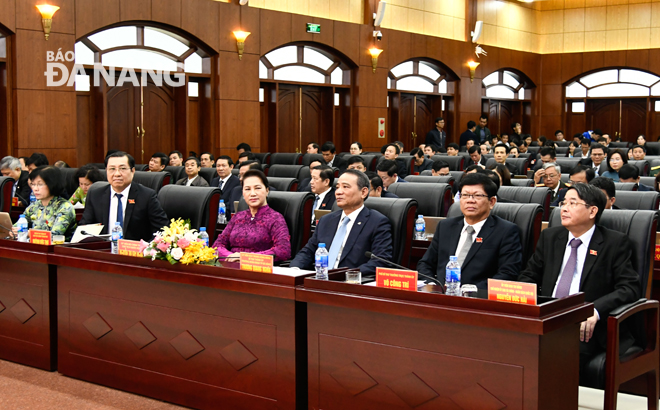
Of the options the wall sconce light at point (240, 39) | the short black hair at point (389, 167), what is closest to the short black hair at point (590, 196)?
the short black hair at point (389, 167)

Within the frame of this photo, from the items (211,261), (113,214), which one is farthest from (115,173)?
(211,261)

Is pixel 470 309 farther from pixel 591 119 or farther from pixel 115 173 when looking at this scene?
pixel 591 119

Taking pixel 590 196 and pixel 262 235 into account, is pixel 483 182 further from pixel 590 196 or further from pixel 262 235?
pixel 262 235

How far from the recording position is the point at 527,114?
18812 millimetres

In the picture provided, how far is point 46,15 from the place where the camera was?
30.5 ft

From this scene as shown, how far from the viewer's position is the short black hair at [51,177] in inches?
178

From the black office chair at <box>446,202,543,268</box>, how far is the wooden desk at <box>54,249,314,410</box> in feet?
4.36

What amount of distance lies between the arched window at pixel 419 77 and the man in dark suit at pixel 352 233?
A: 11.1 meters

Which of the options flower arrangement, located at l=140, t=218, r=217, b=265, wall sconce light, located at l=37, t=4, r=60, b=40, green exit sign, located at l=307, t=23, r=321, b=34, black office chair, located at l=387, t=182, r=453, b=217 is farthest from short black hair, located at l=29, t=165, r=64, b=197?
green exit sign, located at l=307, t=23, r=321, b=34

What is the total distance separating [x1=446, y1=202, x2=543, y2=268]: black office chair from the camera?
3549 millimetres

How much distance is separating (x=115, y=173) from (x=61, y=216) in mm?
442

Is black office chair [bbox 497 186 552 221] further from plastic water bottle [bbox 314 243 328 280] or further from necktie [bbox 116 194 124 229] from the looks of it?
necktie [bbox 116 194 124 229]

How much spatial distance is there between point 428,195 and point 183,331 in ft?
8.09

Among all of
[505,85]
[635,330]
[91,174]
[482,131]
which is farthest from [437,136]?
[635,330]
